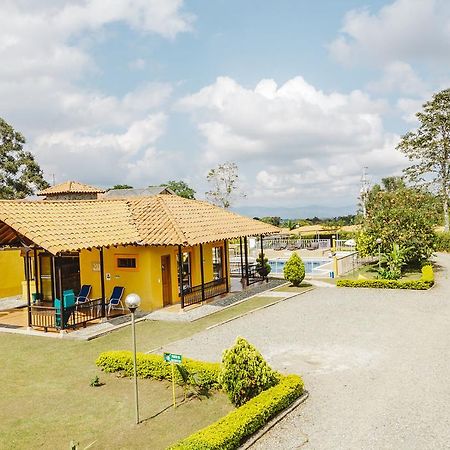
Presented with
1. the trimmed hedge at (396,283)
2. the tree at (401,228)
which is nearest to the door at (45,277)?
the trimmed hedge at (396,283)

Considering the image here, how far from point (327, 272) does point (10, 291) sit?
1850cm

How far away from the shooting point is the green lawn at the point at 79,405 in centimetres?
773

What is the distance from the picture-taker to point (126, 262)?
1816cm

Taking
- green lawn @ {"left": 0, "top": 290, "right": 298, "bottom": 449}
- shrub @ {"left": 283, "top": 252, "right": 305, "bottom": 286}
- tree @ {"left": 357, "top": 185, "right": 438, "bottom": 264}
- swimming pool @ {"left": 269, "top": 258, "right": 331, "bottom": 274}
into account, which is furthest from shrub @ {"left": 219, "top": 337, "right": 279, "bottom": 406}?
swimming pool @ {"left": 269, "top": 258, "right": 331, "bottom": 274}

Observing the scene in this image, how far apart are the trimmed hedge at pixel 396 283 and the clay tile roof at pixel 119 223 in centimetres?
504

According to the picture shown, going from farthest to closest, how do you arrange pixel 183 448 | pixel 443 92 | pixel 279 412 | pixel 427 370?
1. pixel 443 92
2. pixel 427 370
3. pixel 279 412
4. pixel 183 448

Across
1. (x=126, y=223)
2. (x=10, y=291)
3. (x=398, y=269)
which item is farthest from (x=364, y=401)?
(x=10, y=291)

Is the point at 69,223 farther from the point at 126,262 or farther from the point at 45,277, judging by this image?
the point at 45,277

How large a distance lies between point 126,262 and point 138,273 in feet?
2.48

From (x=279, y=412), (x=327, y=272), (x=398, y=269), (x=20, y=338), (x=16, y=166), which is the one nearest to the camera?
(x=279, y=412)

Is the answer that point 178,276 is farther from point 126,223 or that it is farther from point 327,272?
point 327,272

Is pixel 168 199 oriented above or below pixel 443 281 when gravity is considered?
above

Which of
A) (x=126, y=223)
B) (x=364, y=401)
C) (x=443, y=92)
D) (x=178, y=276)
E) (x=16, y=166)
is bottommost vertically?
(x=364, y=401)

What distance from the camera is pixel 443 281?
23.5 metres
